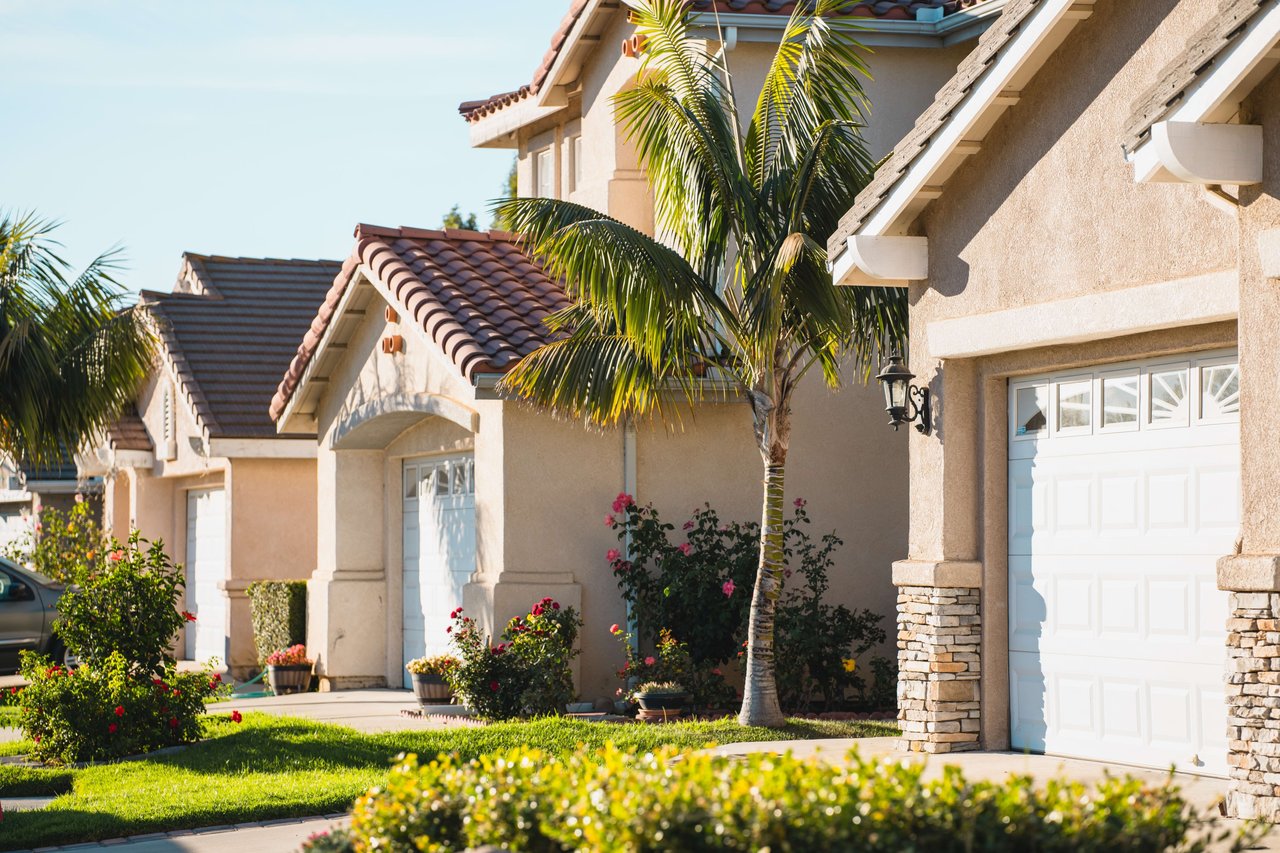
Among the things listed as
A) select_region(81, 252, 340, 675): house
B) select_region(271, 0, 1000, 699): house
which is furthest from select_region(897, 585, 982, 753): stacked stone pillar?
select_region(81, 252, 340, 675): house

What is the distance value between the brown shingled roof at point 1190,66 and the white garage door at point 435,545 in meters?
9.54

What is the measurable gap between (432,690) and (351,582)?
139 inches

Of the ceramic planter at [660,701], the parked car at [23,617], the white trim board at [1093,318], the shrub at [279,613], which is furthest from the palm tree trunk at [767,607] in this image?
the parked car at [23,617]

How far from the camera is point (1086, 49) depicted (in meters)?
10.5

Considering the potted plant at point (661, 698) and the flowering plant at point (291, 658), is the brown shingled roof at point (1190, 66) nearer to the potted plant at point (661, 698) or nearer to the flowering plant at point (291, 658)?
the potted plant at point (661, 698)

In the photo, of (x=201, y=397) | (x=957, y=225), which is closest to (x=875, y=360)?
(x=957, y=225)

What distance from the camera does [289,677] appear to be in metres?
18.9

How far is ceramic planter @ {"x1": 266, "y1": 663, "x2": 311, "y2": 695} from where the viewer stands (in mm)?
18906

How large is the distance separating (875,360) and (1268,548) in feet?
24.9

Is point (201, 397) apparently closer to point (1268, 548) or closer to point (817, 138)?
point (817, 138)

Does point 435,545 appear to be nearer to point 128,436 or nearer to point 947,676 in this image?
point 947,676

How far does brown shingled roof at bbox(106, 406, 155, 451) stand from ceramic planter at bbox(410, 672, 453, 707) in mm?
10017

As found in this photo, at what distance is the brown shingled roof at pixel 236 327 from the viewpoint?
21.5 meters

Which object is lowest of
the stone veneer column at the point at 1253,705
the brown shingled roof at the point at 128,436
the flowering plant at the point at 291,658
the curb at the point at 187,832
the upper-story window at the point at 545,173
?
the curb at the point at 187,832
